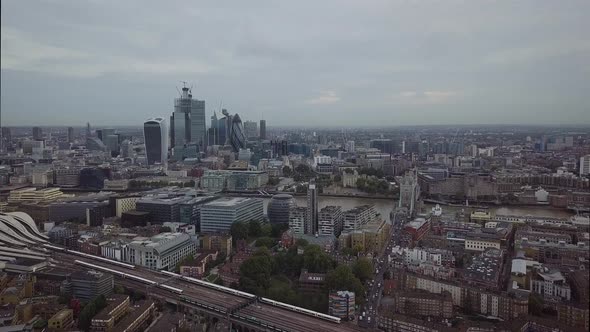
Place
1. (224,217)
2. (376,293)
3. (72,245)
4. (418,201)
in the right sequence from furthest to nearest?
(418,201), (224,217), (72,245), (376,293)

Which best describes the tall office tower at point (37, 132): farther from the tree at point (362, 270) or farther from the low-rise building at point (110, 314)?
the tree at point (362, 270)

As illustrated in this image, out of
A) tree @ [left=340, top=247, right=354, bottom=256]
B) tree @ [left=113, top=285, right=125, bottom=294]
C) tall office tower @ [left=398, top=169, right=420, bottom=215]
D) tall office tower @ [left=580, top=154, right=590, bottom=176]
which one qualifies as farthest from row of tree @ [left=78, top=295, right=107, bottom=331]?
tall office tower @ [left=398, top=169, right=420, bottom=215]

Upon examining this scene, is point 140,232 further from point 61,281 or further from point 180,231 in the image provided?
point 61,281

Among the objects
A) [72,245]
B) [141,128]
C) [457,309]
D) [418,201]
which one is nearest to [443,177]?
[418,201]

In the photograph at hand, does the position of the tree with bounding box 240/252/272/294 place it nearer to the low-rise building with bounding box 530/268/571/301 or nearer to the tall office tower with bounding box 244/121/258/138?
the low-rise building with bounding box 530/268/571/301

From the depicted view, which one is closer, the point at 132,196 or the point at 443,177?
the point at 132,196

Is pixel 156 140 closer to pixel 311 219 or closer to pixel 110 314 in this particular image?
pixel 311 219

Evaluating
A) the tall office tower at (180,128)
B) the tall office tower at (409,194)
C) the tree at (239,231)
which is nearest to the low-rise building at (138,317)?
the tree at (239,231)
